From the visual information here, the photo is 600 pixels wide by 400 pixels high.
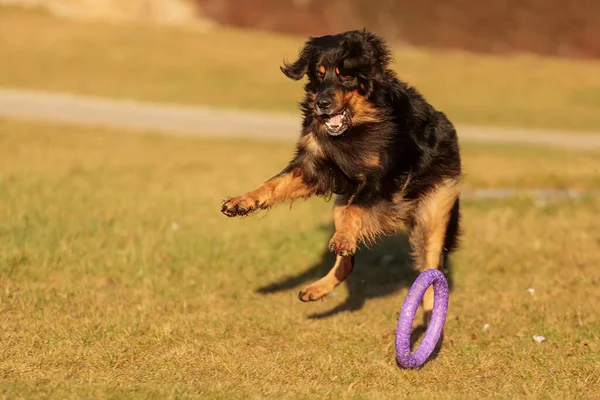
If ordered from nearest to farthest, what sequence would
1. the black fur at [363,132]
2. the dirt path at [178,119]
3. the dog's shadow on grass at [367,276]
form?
the black fur at [363,132], the dog's shadow on grass at [367,276], the dirt path at [178,119]

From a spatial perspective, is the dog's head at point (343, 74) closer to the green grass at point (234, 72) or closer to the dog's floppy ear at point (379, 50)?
the dog's floppy ear at point (379, 50)

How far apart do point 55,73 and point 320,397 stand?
25.6 m

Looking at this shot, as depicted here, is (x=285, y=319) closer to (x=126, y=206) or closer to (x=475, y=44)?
(x=126, y=206)

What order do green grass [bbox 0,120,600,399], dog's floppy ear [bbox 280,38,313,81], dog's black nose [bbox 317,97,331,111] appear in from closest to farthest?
green grass [bbox 0,120,600,399]
dog's black nose [bbox 317,97,331,111]
dog's floppy ear [bbox 280,38,313,81]

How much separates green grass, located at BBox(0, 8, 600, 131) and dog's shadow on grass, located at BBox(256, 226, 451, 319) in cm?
1629

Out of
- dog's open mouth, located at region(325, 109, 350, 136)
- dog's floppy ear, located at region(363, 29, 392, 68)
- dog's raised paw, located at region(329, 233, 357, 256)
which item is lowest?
dog's raised paw, located at region(329, 233, 357, 256)

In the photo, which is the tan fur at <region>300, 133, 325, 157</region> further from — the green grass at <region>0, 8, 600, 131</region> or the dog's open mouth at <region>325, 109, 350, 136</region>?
the green grass at <region>0, 8, 600, 131</region>

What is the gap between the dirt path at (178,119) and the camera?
2111 cm

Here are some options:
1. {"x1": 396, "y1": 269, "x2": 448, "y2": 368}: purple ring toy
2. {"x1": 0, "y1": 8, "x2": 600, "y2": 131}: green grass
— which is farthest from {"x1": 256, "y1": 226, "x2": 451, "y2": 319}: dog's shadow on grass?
{"x1": 0, "y1": 8, "x2": 600, "y2": 131}: green grass

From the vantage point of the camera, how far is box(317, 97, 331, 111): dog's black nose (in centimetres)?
615

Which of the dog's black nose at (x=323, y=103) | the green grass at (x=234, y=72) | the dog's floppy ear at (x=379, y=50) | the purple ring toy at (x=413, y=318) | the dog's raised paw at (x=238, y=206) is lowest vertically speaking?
the green grass at (x=234, y=72)

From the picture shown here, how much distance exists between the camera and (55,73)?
29.0 meters

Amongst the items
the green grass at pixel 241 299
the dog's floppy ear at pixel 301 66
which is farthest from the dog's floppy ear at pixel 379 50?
the green grass at pixel 241 299

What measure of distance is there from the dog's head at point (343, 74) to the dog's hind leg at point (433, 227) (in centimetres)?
103
